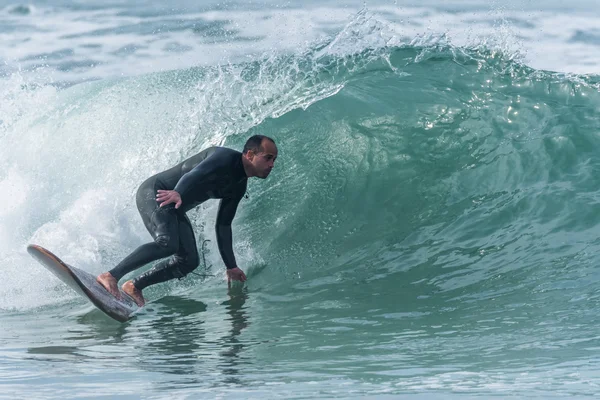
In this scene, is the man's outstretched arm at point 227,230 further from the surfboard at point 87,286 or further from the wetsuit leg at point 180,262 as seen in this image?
the surfboard at point 87,286

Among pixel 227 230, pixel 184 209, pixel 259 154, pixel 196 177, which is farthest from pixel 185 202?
pixel 259 154

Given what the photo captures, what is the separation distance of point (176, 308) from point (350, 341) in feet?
7.34

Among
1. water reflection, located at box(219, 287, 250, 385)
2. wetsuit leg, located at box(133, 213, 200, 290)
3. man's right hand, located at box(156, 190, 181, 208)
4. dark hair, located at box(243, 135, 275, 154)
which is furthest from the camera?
wetsuit leg, located at box(133, 213, 200, 290)

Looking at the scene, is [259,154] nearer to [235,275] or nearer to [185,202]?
[185,202]

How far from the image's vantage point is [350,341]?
204 inches

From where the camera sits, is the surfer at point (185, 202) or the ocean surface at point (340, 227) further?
the surfer at point (185, 202)

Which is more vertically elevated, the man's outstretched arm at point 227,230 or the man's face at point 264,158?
the man's face at point 264,158

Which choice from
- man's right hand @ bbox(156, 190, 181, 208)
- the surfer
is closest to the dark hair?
the surfer

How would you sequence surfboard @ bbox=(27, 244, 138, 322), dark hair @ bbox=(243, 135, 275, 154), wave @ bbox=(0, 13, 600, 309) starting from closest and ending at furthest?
surfboard @ bbox=(27, 244, 138, 322), dark hair @ bbox=(243, 135, 275, 154), wave @ bbox=(0, 13, 600, 309)

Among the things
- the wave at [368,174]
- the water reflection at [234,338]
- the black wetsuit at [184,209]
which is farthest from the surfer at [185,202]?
the wave at [368,174]

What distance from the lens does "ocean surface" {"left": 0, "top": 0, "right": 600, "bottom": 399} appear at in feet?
14.5

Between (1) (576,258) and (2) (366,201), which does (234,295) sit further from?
(1) (576,258)

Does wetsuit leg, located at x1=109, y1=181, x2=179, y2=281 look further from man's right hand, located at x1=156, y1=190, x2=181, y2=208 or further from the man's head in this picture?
the man's head

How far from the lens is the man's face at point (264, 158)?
6.41 m
